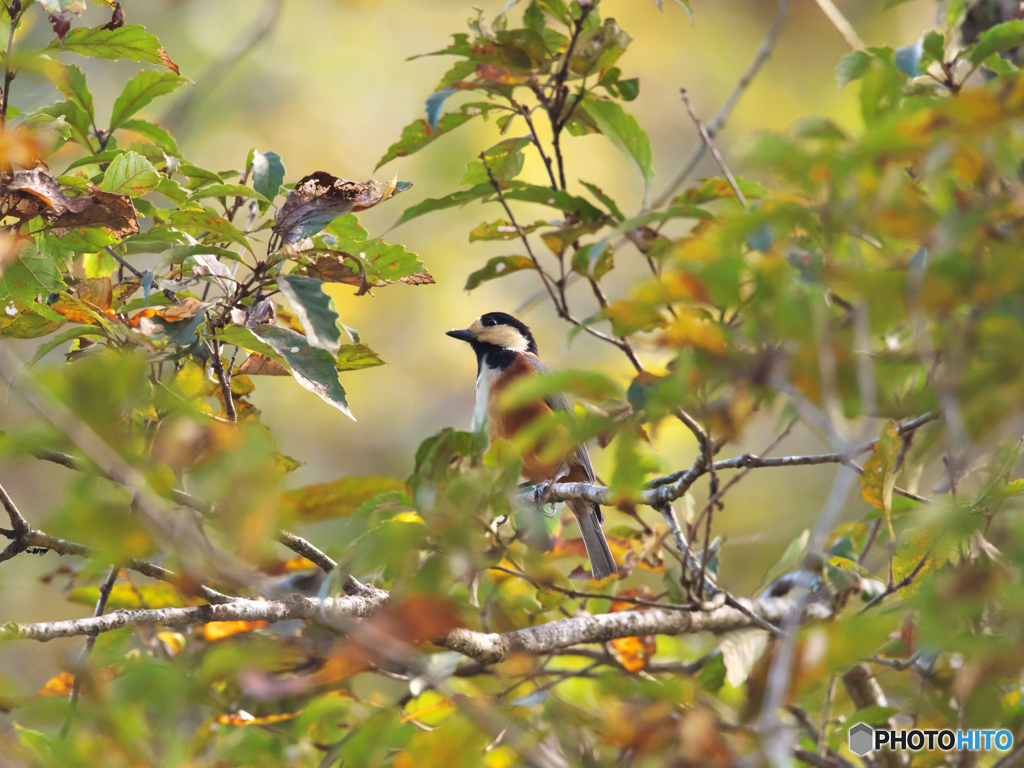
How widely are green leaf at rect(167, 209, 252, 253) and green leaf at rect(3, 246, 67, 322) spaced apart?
284mm

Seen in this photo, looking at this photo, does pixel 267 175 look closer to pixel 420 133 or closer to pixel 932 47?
pixel 420 133

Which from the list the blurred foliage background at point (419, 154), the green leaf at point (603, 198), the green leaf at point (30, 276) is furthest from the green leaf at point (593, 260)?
the blurred foliage background at point (419, 154)

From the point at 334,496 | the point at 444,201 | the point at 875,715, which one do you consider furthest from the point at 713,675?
the point at 444,201

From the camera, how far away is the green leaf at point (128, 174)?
69.2 inches

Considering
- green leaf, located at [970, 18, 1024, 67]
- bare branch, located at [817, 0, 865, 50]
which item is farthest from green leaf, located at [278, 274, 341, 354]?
bare branch, located at [817, 0, 865, 50]

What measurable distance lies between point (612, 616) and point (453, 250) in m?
7.52

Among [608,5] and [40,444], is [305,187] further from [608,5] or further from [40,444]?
[608,5]

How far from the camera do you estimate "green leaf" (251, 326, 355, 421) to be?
1.68m

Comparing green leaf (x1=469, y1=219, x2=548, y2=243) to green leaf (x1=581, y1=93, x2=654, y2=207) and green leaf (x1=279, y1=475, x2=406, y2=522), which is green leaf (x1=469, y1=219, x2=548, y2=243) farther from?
green leaf (x1=279, y1=475, x2=406, y2=522)

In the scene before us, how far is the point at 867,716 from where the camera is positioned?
1.70 metres

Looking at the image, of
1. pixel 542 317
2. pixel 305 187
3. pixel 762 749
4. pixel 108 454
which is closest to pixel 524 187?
pixel 305 187

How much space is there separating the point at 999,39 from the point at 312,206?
1726 mm

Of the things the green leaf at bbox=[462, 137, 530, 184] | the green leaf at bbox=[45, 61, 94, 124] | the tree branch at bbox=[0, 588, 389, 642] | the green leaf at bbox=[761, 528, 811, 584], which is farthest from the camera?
the green leaf at bbox=[761, 528, 811, 584]

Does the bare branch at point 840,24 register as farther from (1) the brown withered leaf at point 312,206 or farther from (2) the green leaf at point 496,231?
(1) the brown withered leaf at point 312,206
